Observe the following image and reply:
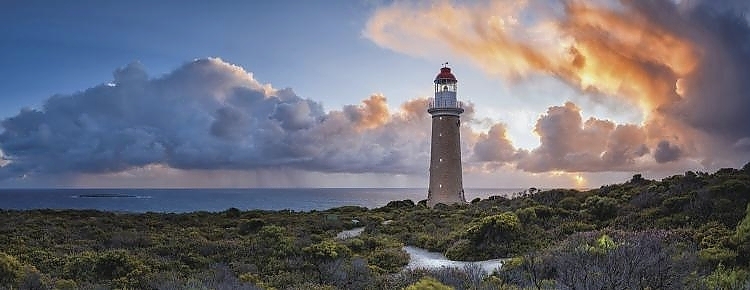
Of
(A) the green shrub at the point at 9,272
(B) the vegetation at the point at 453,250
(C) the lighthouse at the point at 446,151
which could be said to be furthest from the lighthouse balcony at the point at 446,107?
(A) the green shrub at the point at 9,272

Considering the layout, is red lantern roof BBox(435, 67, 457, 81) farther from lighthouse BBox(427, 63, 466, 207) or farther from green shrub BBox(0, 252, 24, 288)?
green shrub BBox(0, 252, 24, 288)

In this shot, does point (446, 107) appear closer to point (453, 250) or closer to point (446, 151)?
point (446, 151)

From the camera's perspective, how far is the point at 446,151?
108 ft

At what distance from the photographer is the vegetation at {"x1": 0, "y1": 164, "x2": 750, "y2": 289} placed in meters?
8.22

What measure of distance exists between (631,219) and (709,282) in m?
8.24

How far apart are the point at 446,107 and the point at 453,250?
749 inches

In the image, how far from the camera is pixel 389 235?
1922 centimetres

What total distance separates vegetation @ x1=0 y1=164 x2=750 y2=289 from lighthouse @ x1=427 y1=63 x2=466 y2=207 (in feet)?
32.1

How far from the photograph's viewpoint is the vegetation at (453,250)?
27.0 feet

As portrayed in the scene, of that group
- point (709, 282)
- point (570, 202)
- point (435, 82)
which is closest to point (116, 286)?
point (709, 282)

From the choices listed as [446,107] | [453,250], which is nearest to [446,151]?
[446,107]

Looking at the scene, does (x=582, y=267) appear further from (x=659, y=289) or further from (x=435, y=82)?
(x=435, y=82)

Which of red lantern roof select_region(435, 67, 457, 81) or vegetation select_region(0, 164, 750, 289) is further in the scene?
red lantern roof select_region(435, 67, 457, 81)

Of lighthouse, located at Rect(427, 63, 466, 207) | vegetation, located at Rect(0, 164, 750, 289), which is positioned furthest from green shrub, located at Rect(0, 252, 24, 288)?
lighthouse, located at Rect(427, 63, 466, 207)
